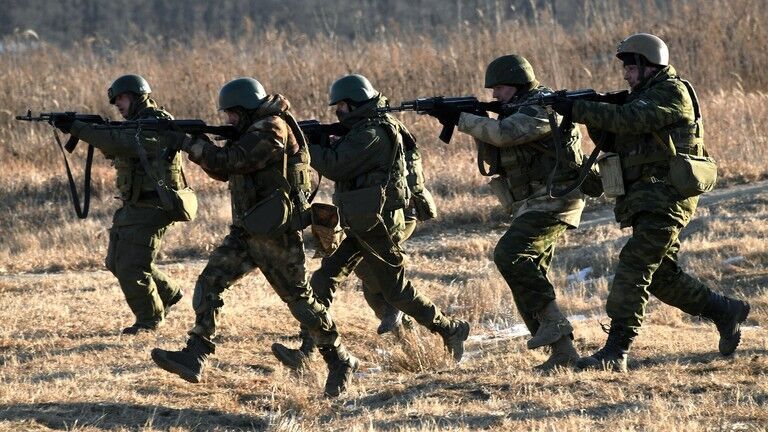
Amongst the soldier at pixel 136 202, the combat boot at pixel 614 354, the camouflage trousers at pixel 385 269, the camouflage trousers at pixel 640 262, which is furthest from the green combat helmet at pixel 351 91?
the combat boot at pixel 614 354

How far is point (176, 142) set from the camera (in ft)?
23.2

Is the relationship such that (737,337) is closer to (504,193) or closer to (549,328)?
(549,328)

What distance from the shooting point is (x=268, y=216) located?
6961mm

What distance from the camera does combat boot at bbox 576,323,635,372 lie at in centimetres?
712

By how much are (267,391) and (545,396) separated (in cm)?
169

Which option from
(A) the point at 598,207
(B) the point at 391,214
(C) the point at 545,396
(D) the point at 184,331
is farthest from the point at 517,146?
(A) the point at 598,207

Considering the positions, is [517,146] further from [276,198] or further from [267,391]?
[267,391]

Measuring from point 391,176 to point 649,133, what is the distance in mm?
1636

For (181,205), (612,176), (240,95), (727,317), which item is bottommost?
(727,317)

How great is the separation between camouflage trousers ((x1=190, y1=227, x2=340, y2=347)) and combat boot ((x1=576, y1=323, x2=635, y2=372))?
4.67 ft

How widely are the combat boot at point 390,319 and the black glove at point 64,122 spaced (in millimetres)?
2439

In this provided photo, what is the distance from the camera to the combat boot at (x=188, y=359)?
6.92 metres

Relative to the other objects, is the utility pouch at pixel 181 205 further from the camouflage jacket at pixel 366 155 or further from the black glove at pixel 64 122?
the camouflage jacket at pixel 366 155

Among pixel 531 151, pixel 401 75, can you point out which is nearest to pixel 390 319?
pixel 531 151
